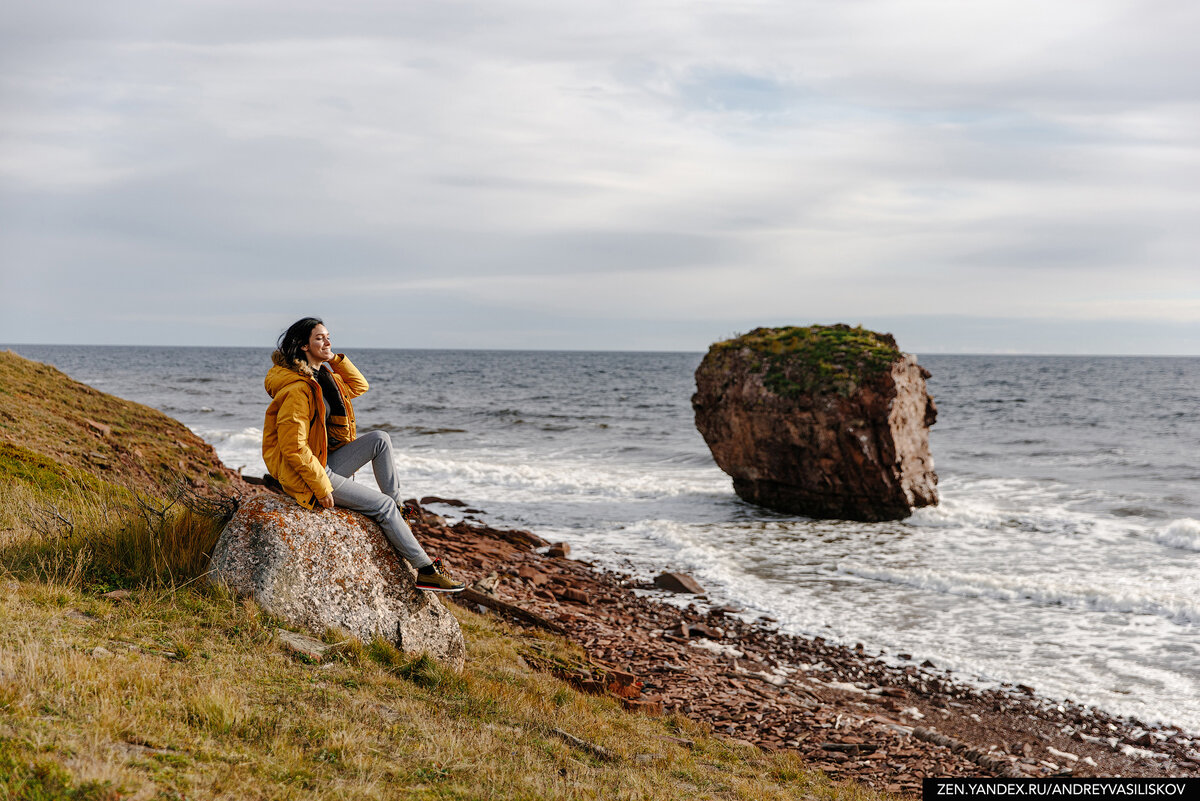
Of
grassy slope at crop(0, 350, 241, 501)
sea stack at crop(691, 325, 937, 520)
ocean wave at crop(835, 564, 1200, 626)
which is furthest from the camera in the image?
sea stack at crop(691, 325, 937, 520)

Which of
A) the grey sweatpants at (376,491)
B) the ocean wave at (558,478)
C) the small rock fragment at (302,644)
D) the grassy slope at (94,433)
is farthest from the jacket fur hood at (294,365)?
the ocean wave at (558,478)

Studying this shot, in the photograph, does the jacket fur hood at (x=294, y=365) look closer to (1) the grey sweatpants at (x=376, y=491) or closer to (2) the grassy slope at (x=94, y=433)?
(1) the grey sweatpants at (x=376, y=491)

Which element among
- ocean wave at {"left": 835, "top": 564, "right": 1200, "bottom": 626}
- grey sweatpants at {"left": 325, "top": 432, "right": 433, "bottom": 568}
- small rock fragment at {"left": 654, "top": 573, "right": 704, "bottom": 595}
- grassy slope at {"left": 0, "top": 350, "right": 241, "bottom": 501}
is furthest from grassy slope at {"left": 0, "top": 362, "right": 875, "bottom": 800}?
ocean wave at {"left": 835, "top": 564, "right": 1200, "bottom": 626}

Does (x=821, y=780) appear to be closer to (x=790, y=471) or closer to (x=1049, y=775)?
(x=1049, y=775)

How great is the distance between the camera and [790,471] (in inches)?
742

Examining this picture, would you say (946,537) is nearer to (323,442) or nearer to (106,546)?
(323,442)

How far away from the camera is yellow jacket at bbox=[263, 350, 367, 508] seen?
617 cm

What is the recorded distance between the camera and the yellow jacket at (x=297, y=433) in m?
6.17

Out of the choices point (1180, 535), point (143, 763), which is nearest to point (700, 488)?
point (1180, 535)

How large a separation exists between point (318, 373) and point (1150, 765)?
8752 mm

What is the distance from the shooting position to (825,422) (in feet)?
59.2

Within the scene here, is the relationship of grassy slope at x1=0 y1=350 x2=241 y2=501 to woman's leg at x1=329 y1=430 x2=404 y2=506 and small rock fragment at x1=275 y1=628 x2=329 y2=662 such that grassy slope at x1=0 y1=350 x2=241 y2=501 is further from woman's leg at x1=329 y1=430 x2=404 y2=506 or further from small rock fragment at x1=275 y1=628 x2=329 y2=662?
small rock fragment at x1=275 y1=628 x2=329 y2=662

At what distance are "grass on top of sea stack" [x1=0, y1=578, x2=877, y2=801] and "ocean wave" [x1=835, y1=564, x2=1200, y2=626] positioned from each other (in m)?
7.42

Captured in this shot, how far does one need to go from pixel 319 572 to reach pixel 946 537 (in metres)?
14.0
